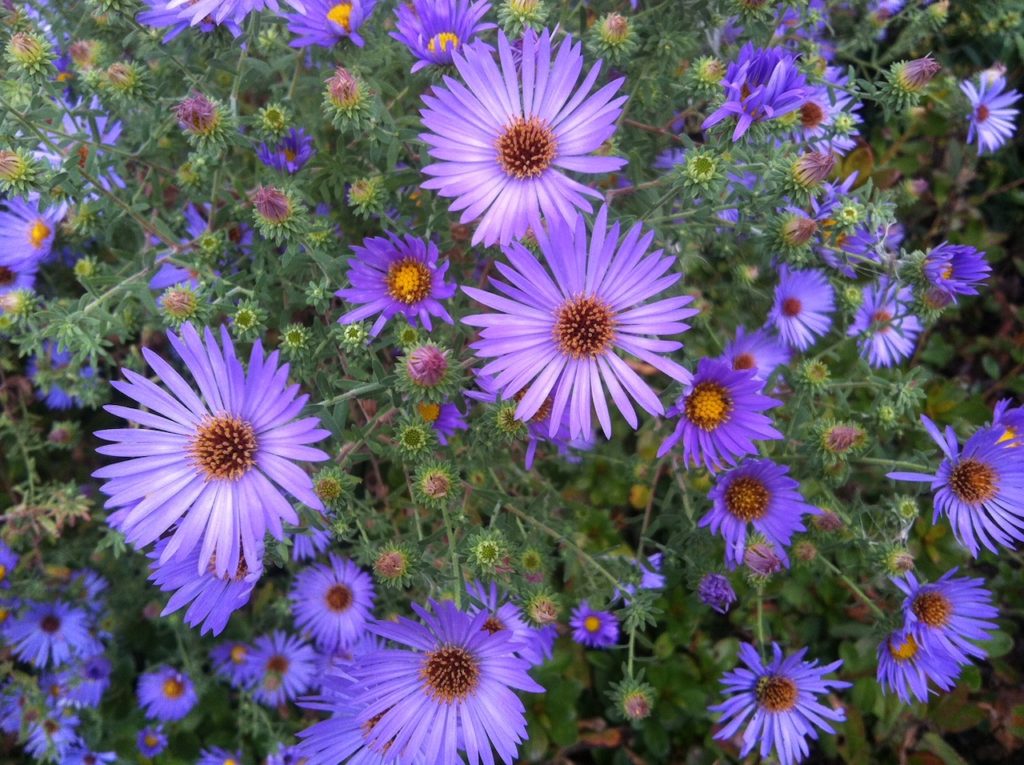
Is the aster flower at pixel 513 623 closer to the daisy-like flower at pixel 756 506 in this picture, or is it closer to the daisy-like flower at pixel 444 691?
the daisy-like flower at pixel 444 691

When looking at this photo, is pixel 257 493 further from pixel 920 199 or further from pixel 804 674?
pixel 920 199

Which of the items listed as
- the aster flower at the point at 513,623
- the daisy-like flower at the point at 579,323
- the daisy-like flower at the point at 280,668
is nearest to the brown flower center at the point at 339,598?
the daisy-like flower at the point at 280,668

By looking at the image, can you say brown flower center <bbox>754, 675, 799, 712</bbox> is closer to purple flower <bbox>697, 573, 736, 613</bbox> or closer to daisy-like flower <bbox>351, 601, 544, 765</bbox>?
purple flower <bbox>697, 573, 736, 613</bbox>

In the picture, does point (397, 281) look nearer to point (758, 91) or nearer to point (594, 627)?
point (758, 91)

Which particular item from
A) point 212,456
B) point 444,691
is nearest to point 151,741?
point 444,691

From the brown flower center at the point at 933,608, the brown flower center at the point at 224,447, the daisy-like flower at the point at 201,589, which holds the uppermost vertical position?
the brown flower center at the point at 933,608
